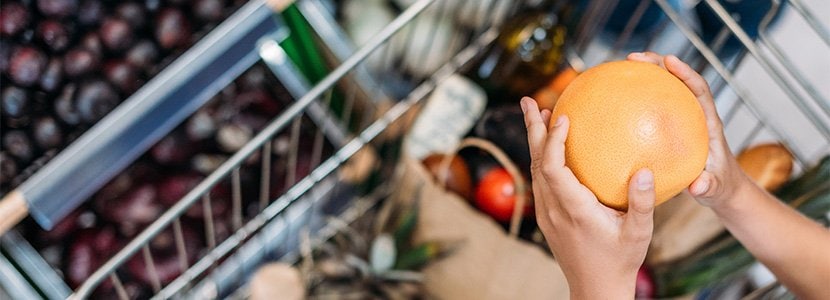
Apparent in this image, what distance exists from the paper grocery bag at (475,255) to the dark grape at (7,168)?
1.83ft

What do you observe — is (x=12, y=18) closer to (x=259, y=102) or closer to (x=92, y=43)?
(x=92, y=43)

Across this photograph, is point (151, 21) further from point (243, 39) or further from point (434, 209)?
point (434, 209)

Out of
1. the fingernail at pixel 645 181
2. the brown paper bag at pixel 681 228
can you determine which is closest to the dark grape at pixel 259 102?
the brown paper bag at pixel 681 228

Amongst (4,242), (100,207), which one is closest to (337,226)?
(100,207)

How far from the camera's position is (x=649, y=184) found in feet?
2.06

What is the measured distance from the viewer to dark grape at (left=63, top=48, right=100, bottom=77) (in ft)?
4.10

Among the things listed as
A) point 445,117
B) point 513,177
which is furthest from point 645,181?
point 445,117

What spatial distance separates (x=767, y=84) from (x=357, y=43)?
66cm

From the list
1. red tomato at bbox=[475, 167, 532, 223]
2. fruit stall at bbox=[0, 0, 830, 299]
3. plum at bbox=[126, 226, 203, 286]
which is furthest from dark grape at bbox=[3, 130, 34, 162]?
red tomato at bbox=[475, 167, 532, 223]

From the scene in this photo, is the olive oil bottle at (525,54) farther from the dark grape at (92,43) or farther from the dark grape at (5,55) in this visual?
the dark grape at (5,55)

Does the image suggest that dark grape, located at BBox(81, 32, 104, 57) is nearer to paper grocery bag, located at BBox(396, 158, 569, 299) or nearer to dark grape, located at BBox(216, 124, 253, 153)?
dark grape, located at BBox(216, 124, 253, 153)

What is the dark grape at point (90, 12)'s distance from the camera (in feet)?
4.15

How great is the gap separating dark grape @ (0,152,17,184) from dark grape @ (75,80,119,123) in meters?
0.12

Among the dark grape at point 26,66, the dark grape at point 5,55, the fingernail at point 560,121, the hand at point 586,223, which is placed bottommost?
the hand at point 586,223
